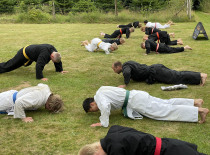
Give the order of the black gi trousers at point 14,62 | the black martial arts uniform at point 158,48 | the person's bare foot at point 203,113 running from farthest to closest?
the black martial arts uniform at point 158,48 → the black gi trousers at point 14,62 → the person's bare foot at point 203,113

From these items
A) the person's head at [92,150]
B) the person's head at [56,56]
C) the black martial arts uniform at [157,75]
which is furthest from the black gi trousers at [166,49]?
the person's head at [92,150]

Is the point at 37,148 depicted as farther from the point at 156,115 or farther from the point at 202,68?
the point at 202,68

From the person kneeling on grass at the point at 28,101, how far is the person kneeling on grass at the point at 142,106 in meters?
0.67

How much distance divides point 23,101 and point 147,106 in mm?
2353

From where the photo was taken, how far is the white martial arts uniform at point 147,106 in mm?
4418

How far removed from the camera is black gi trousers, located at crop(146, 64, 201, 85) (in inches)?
247

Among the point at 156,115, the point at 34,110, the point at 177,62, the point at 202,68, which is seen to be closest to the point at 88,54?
the point at 177,62

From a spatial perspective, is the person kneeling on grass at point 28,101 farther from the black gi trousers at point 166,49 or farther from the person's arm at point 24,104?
the black gi trousers at point 166,49

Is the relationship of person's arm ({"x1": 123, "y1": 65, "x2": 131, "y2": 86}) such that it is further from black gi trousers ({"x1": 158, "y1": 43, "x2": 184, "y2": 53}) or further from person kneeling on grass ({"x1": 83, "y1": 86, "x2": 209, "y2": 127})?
black gi trousers ({"x1": 158, "y1": 43, "x2": 184, "y2": 53})

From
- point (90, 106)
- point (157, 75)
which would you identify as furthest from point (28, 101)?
point (157, 75)

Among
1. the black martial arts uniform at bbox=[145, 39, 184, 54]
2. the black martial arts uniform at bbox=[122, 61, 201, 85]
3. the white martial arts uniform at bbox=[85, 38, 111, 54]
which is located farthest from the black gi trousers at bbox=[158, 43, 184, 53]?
the black martial arts uniform at bbox=[122, 61, 201, 85]

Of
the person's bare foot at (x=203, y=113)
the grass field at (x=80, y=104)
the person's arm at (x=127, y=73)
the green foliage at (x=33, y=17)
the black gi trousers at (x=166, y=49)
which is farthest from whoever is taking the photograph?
the green foliage at (x=33, y=17)

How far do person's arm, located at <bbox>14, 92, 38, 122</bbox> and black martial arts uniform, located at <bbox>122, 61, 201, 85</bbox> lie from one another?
253 centimetres

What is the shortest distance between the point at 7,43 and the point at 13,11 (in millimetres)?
19303
